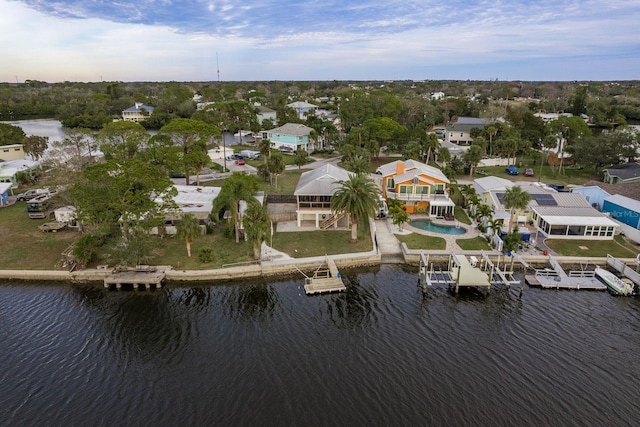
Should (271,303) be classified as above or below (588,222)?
below

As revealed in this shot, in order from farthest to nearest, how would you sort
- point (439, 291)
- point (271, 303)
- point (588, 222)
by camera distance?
point (588, 222) → point (439, 291) → point (271, 303)

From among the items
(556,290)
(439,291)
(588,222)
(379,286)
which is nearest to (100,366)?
(379,286)

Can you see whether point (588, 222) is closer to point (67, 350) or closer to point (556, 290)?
point (556, 290)

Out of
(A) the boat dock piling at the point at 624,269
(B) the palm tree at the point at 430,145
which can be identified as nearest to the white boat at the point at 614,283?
(A) the boat dock piling at the point at 624,269

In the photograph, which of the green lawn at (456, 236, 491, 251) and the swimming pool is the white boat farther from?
the swimming pool

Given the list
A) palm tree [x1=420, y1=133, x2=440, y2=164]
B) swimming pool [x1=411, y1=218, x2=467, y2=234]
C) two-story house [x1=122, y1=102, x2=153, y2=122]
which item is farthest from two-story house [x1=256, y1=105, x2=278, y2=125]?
swimming pool [x1=411, y1=218, x2=467, y2=234]

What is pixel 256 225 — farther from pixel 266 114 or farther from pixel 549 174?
pixel 266 114
